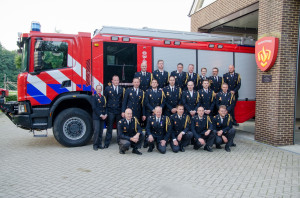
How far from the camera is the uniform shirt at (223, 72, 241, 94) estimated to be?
819cm

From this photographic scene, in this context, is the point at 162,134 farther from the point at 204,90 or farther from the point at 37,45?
the point at 37,45

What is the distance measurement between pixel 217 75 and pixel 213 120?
1.94m

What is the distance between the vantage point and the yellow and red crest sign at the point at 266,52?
706 cm

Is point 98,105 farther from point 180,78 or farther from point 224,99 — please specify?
point 224,99

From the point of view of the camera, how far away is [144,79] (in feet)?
23.4

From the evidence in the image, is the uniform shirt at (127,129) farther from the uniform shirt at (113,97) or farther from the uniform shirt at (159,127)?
the uniform shirt at (113,97)

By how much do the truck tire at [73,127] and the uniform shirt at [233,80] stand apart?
4.48 m

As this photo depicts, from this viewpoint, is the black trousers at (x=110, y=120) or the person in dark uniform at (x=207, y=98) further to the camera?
the person in dark uniform at (x=207, y=98)

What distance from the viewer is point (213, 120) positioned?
6.87 meters

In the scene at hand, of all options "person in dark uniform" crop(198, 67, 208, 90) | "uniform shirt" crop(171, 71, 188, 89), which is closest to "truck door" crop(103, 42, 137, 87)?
"uniform shirt" crop(171, 71, 188, 89)

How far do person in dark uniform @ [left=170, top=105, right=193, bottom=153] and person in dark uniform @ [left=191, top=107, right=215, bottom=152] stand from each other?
0.16 metres

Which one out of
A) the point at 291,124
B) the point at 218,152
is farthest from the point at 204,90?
the point at 291,124

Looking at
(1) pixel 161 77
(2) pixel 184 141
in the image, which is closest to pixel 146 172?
(2) pixel 184 141

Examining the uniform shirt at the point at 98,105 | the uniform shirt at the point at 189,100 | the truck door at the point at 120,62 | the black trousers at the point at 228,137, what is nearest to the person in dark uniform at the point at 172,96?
the uniform shirt at the point at 189,100
